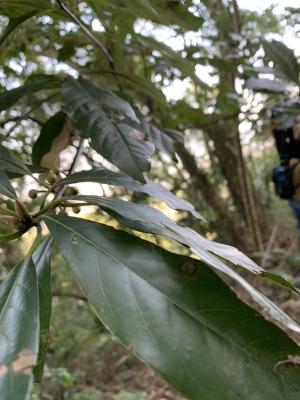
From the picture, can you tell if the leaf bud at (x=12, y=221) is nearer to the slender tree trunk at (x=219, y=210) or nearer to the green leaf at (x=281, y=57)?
the green leaf at (x=281, y=57)

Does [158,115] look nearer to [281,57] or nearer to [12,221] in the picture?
[281,57]

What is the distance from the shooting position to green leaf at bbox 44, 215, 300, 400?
0.40 metres

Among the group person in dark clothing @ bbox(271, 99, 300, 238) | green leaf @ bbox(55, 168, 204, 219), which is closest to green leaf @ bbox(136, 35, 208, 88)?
green leaf @ bbox(55, 168, 204, 219)

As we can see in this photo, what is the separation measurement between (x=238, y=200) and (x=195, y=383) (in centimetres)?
328

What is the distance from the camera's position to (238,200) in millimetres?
3600

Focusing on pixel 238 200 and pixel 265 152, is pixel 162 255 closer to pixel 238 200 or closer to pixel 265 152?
pixel 238 200

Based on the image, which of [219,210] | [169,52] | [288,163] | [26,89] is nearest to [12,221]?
[26,89]

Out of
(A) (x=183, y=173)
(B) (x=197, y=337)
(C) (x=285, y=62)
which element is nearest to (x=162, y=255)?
(B) (x=197, y=337)

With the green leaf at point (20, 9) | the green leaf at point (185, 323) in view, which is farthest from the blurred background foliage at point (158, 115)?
the green leaf at point (185, 323)

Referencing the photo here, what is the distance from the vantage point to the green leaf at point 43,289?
0.51 m

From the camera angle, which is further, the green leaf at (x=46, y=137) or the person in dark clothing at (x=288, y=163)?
the person in dark clothing at (x=288, y=163)

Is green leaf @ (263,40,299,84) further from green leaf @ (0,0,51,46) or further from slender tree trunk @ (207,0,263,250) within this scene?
green leaf @ (0,0,51,46)

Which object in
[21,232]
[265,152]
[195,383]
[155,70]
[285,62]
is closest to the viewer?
[195,383]

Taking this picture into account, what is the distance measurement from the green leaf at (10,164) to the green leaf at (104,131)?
0.37 feet
